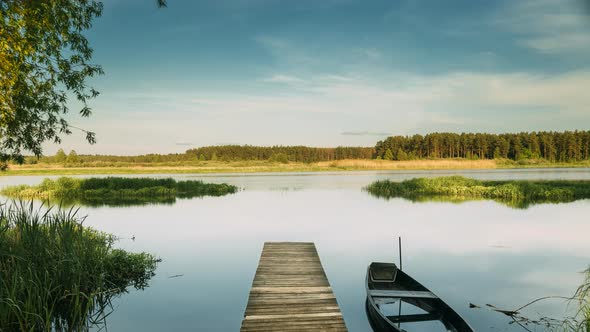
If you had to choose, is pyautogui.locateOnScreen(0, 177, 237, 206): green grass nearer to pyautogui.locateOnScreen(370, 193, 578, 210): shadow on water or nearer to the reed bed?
pyautogui.locateOnScreen(370, 193, 578, 210): shadow on water

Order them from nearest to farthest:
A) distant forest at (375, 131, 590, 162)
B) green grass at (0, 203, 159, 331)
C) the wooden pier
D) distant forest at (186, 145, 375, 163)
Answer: green grass at (0, 203, 159, 331), the wooden pier, distant forest at (375, 131, 590, 162), distant forest at (186, 145, 375, 163)

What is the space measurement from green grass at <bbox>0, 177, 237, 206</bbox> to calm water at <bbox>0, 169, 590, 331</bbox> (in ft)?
25.2

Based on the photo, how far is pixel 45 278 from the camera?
26.7 feet

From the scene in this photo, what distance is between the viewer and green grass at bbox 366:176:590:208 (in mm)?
33938

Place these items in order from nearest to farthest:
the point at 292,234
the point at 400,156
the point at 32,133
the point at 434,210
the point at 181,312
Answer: the point at 181,312
the point at 32,133
the point at 292,234
the point at 434,210
the point at 400,156

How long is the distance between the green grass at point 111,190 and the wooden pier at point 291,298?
26.0 m

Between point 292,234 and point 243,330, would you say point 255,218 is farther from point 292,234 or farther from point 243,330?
point 243,330

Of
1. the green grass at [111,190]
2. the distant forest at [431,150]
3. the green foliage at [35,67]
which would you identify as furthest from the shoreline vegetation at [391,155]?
the green foliage at [35,67]

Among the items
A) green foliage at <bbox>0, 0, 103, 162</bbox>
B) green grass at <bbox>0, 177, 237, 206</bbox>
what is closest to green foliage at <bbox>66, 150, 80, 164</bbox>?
green grass at <bbox>0, 177, 237, 206</bbox>

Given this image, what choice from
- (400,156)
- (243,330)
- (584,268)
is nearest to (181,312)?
(243,330)

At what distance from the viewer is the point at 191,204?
33469mm

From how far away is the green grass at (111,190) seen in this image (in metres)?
37.9

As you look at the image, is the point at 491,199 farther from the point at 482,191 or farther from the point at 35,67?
the point at 35,67

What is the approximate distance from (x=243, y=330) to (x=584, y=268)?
576 inches
